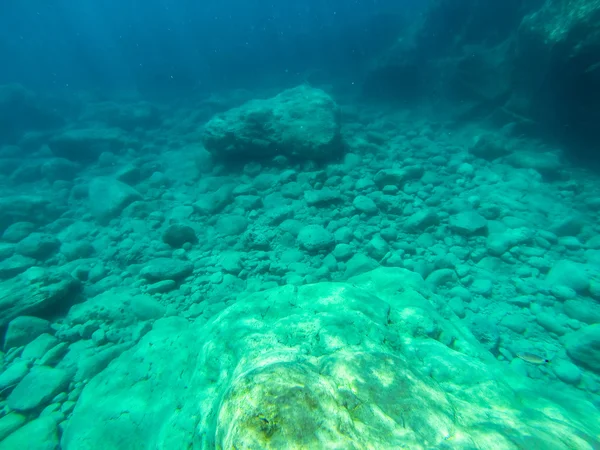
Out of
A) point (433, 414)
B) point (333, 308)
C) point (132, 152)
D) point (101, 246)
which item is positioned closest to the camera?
point (433, 414)

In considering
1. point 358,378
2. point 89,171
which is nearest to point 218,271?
point 358,378

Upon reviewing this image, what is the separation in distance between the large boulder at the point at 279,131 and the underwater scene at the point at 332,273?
0.20 ft

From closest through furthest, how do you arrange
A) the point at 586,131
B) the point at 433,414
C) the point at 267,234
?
the point at 433,414
the point at 267,234
the point at 586,131

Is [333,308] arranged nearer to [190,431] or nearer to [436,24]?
[190,431]

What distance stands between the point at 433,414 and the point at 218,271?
155 inches

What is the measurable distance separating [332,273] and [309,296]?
1.63 meters

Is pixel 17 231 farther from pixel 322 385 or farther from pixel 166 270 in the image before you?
pixel 322 385

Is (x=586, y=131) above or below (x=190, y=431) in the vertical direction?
above

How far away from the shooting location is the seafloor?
1.96 metres

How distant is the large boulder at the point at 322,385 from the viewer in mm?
1669

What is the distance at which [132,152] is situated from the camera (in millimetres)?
11750

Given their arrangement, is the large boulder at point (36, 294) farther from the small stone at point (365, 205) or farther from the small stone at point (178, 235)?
the small stone at point (365, 205)

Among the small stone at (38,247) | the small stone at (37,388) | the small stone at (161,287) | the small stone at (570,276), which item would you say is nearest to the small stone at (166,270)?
the small stone at (161,287)

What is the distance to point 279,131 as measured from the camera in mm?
8086
